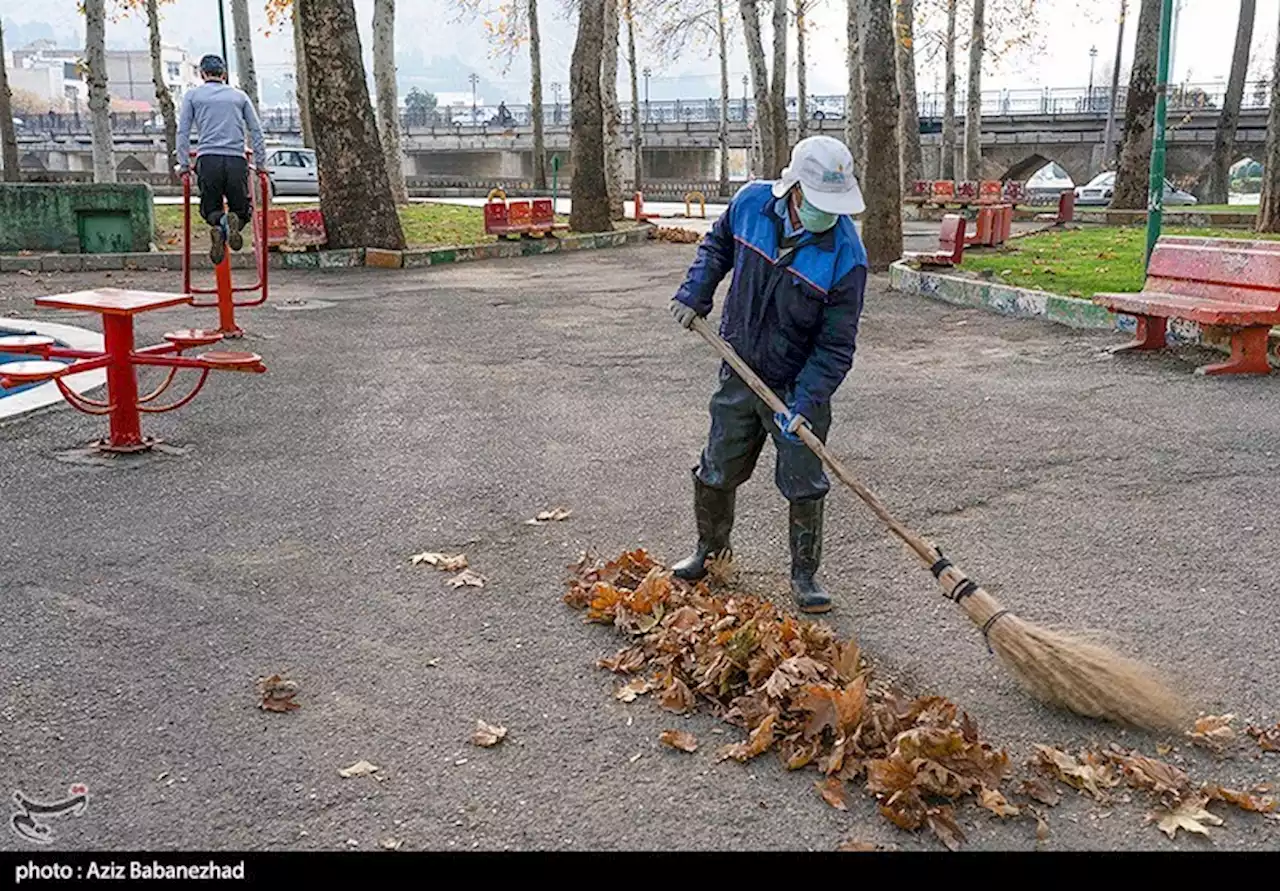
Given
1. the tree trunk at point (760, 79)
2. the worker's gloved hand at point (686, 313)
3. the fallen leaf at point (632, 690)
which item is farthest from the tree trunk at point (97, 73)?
the fallen leaf at point (632, 690)

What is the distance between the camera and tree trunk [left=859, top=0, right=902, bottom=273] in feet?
46.1

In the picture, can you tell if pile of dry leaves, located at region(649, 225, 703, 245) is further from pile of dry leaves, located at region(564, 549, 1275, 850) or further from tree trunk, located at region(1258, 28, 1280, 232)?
pile of dry leaves, located at region(564, 549, 1275, 850)

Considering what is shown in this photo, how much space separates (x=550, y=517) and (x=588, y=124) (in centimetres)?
1502

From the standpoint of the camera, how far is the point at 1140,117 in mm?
22078

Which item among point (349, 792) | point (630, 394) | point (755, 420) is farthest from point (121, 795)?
point (630, 394)

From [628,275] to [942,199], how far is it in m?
16.8

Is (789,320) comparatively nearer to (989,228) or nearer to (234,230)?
(234,230)

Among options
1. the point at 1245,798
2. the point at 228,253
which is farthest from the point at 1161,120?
the point at 1245,798

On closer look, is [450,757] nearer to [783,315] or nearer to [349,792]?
[349,792]

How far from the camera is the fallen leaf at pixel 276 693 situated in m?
3.81

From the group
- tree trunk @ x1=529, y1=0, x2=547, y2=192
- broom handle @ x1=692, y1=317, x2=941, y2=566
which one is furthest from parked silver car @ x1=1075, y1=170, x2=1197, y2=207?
broom handle @ x1=692, y1=317, x2=941, y2=566

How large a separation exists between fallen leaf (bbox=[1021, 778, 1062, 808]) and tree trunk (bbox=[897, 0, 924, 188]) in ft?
74.4

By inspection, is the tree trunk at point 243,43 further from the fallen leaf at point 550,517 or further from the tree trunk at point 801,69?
the fallen leaf at point 550,517
